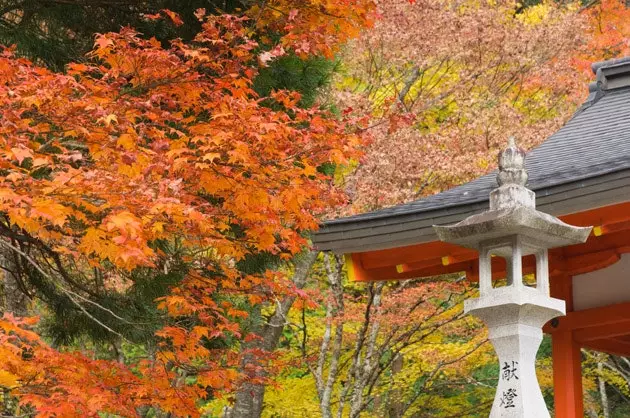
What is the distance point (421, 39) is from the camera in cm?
1217

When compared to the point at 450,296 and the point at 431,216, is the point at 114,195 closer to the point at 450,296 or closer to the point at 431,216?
the point at 431,216

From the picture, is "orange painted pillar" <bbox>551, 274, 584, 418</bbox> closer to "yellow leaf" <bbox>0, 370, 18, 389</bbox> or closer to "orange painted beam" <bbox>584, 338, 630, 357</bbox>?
"orange painted beam" <bbox>584, 338, 630, 357</bbox>

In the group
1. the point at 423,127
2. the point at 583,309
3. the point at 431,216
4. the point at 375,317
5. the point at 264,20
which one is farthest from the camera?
the point at 423,127

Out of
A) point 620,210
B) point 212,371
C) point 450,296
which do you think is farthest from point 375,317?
point 620,210

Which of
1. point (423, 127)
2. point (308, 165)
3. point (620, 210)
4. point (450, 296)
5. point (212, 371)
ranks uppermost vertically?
point (423, 127)

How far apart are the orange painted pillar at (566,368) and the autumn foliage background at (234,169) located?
70.1 inches

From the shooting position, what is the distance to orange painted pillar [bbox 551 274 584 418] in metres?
5.95

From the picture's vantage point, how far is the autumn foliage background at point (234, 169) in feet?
18.5

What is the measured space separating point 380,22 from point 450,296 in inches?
146

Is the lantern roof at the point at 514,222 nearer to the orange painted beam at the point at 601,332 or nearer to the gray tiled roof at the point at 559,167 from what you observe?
the gray tiled roof at the point at 559,167

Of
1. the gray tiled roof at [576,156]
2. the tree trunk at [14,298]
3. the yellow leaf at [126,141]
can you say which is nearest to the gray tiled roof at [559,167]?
the gray tiled roof at [576,156]

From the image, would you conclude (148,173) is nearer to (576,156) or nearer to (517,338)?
(517,338)

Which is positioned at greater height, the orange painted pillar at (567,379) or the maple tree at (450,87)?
the maple tree at (450,87)

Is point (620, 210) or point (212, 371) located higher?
point (620, 210)
